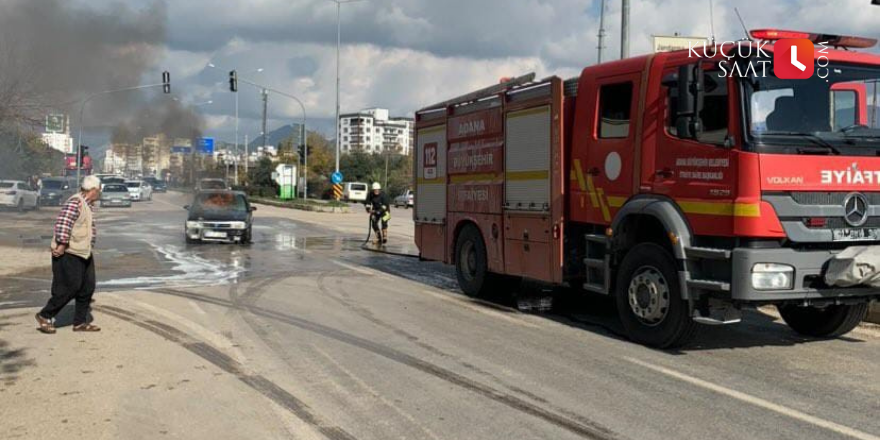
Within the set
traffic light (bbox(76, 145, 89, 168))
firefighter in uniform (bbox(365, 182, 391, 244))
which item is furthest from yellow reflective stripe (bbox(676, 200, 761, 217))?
traffic light (bbox(76, 145, 89, 168))

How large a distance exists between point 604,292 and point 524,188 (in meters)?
2.00

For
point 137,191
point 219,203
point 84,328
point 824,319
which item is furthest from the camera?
point 137,191

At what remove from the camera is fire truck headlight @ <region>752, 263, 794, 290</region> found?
6.50 meters

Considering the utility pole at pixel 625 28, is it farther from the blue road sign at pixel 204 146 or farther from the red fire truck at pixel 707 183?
the blue road sign at pixel 204 146

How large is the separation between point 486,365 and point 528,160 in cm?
352

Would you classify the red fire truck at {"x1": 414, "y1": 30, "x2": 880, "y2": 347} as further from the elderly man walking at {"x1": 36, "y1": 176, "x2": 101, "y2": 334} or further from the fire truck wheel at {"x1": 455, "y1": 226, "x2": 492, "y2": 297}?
the elderly man walking at {"x1": 36, "y1": 176, "x2": 101, "y2": 334}

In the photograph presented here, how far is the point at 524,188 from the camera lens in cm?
955

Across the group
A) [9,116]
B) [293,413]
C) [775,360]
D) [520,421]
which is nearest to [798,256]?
[775,360]

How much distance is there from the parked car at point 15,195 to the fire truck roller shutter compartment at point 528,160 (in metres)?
33.3

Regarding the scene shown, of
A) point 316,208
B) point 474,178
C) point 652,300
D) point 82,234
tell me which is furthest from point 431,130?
point 316,208

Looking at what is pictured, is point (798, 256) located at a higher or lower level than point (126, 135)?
lower

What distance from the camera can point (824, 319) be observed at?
8.04 meters

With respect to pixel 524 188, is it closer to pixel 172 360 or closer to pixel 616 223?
pixel 616 223

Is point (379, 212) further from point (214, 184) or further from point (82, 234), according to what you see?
point (214, 184)
